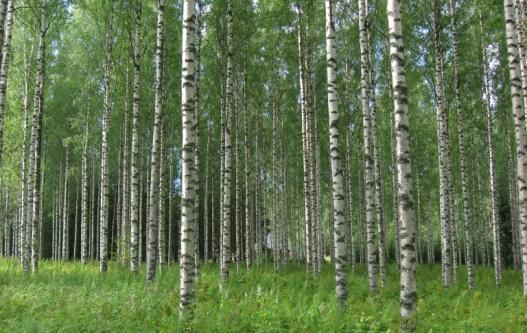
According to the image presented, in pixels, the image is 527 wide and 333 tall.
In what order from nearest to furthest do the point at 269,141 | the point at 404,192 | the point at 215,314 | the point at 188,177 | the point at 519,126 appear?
the point at 404,192
the point at 188,177
the point at 215,314
the point at 519,126
the point at 269,141

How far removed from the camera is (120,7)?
16844 millimetres

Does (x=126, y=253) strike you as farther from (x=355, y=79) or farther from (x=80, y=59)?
(x=355, y=79)

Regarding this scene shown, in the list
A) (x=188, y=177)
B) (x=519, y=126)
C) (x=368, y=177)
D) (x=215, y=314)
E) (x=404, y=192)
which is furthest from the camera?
(x=368, y=177)

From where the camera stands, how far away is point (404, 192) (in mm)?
6465

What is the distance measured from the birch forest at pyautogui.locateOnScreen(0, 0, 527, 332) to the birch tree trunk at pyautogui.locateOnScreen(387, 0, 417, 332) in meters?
0.03

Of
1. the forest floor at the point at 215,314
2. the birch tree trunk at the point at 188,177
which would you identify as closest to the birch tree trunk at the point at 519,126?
the forest floor at the point at 215,314

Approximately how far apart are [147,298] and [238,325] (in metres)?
2.33

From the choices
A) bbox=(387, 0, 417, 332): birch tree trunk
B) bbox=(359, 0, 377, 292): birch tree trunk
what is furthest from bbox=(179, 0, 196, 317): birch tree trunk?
bbox=(359, 0, 377, 292): birch tree trunk

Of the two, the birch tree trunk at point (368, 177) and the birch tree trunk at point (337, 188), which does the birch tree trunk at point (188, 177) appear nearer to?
the birch tree trunk at point (337, 188)

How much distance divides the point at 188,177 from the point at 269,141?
21.4m

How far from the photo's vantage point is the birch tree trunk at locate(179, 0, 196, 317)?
724 centimetres

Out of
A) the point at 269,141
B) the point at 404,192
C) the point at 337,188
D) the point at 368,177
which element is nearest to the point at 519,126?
the point at 368,177

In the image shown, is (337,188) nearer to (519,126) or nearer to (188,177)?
(188,177)

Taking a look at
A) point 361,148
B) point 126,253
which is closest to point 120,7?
point 126,253
